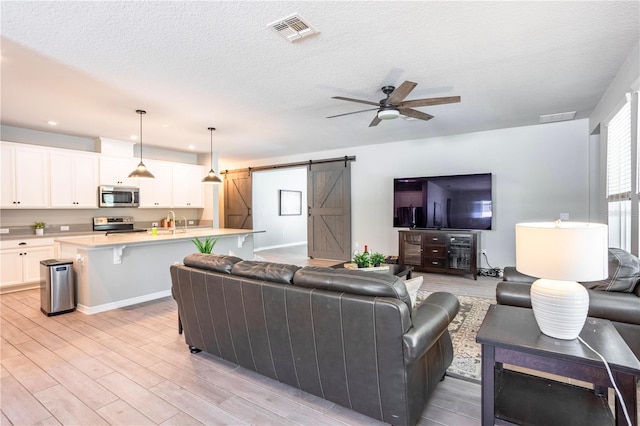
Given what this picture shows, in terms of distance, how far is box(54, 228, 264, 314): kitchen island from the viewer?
383 centimetres

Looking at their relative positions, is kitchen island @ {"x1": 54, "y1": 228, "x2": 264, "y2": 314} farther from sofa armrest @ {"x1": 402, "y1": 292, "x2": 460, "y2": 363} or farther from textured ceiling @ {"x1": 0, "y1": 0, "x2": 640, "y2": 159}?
sofa armrest @ {"x1": 402, "y1": 292, "x2": 460, "y2": 363}

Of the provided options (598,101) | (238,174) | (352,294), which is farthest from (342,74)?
(238,174)

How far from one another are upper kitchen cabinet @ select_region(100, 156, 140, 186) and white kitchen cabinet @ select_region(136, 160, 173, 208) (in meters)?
0.25

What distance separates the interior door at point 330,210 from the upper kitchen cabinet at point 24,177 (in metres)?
5.02

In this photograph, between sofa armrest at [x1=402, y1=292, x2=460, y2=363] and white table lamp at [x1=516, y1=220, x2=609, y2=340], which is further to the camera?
sofa armrest at [x1=402, y1=292, x2=460, y2=363]

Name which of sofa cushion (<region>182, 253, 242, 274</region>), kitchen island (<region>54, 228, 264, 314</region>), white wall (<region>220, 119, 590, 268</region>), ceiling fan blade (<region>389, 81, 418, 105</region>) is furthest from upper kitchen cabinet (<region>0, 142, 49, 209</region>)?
white wall (<region>220, 119, 590, 268</region>)

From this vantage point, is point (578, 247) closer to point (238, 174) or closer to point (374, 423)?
point (374, 423)

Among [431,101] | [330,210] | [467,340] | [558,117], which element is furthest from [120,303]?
[558,117]

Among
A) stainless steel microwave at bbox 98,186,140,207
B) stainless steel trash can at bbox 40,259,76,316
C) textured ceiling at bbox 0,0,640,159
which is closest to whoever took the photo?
textured ceiling at bbox 0,0,640,159

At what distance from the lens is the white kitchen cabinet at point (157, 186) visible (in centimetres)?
649

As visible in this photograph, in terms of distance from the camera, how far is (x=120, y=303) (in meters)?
4.09

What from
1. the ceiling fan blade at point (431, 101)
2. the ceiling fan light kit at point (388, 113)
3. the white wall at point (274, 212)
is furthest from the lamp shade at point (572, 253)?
the white wall at point (274, 212)

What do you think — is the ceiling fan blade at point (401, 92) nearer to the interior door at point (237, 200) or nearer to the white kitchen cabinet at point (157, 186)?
the white kitchen cabinet at point (157, 186)

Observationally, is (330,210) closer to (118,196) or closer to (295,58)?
(118,196)
